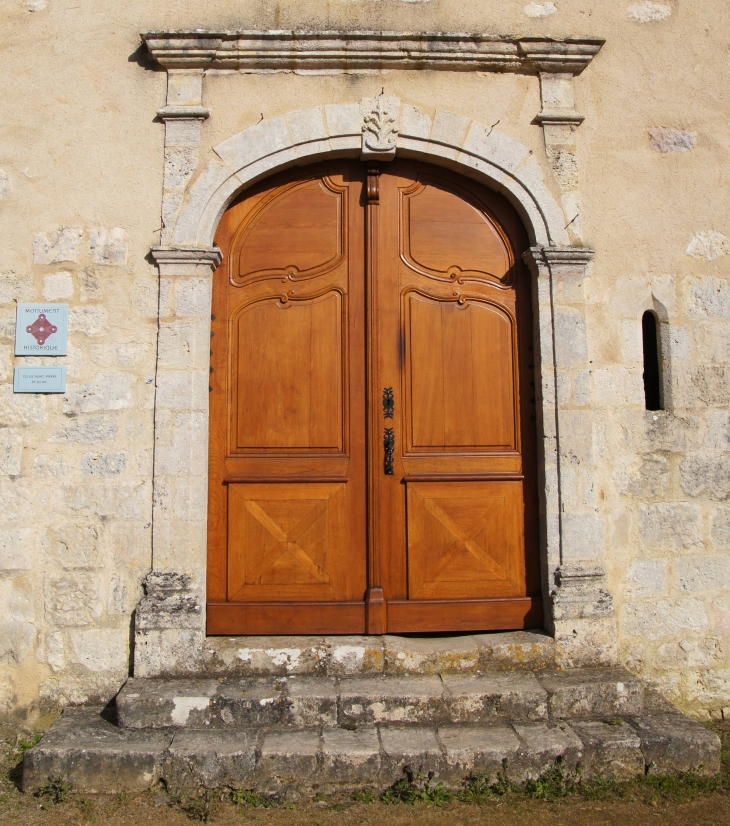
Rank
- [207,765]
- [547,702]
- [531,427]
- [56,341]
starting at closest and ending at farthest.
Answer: [207,765] < [547,702] < [56,341] < [531,427]

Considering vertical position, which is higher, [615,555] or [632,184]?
[632,184]

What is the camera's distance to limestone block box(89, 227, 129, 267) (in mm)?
3537

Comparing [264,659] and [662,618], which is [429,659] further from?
[662,618]

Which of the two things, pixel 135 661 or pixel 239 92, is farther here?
pixel 239 92

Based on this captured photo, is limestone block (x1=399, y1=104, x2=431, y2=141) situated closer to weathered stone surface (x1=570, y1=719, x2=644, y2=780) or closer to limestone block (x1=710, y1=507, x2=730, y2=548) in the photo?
limestone block (x1=710, y1=507, x2=730, y2=548)

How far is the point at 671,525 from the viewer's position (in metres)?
3.58

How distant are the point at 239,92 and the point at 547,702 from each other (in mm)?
3524

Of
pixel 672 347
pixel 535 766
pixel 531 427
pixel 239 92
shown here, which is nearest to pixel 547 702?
pixel 535 766

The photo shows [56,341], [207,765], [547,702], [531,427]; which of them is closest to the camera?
[207,765]

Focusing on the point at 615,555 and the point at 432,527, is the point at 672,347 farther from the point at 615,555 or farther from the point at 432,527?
the point at 432,527

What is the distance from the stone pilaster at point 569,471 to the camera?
3408 mm

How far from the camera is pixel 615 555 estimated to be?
3.54 m

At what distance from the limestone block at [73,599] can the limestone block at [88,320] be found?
4.10 feet

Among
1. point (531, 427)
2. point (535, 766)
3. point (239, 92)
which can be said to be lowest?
point (535, 766)
